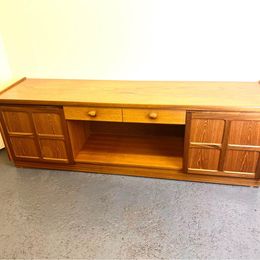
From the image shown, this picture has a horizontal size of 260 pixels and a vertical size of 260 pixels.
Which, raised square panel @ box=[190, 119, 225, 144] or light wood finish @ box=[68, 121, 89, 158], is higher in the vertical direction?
raised square panel @ box=[190, 119, 225, 144]

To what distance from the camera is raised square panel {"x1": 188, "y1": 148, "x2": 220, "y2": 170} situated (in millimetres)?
1758

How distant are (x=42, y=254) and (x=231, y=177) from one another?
1334 mm

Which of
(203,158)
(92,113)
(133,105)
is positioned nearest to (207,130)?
(203,158)

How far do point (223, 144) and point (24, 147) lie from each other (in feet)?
4.93

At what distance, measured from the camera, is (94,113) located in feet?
5.70

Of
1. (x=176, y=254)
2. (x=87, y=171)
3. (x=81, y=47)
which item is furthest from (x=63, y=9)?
(x=176, y=254)

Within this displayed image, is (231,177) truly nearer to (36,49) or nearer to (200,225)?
(200,225)

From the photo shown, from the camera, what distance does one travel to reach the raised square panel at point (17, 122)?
6.19ft

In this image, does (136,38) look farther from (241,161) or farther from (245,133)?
(241,161)

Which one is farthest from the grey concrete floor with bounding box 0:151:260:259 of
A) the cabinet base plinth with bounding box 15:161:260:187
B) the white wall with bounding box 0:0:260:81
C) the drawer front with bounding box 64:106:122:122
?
the white wall with bounding box 0:0:260:81

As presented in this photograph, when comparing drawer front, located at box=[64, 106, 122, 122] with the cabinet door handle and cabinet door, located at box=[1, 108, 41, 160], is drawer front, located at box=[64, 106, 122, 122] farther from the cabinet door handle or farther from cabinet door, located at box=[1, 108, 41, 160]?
cabinet door, located at box=[1, 108, 41, 160]

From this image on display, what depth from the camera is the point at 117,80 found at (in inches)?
83.0

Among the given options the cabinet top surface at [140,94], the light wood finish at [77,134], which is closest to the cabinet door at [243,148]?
the cabinet top surface at [140,94]

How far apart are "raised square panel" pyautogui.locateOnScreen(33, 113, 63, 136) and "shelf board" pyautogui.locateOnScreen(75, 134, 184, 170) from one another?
30 centimetres
